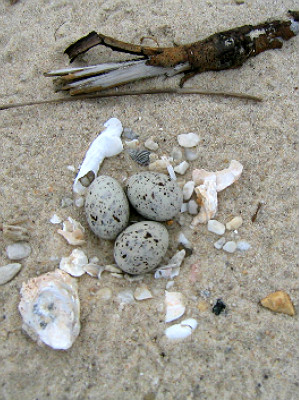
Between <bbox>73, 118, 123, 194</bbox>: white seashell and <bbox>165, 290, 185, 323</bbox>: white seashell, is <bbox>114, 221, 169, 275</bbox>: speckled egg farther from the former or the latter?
<bbox>73, 118, 123, 194</bbox>: white seashell

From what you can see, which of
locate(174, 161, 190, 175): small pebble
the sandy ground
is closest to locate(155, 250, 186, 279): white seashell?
the sandy ground

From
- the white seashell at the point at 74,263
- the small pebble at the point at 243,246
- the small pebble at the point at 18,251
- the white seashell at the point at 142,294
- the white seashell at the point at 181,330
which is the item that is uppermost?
the small pebble at the point at 18,251

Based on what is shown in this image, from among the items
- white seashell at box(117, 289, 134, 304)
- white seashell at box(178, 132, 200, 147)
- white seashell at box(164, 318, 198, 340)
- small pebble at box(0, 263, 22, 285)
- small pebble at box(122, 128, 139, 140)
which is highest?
small pebble at box(122, 128, 139, 140)

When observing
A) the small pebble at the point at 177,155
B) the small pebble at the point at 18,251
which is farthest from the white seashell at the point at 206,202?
the small pebble at the point at 18,251

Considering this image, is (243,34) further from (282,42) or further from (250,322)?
(250,322)

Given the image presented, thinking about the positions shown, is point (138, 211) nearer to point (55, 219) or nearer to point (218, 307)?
point (55, 219)

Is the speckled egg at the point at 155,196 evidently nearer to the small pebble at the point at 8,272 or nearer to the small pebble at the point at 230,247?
the small pebble at the point at 230,247

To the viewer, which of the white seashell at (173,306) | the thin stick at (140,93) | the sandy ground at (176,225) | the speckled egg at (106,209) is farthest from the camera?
the thin stick at (140,93)
